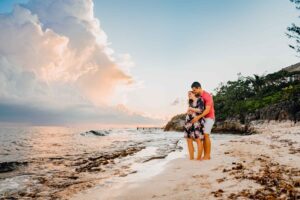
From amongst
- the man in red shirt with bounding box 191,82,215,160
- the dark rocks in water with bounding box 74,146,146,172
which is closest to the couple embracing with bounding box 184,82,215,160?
the man in red shirt with bounding box 191,82,215,160

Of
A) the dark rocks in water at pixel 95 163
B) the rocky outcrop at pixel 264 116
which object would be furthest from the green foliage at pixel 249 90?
the dark rocks in water at pixel 95 163

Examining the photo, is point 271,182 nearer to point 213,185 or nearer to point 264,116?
point 213,185

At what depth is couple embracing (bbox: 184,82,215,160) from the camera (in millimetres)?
7871

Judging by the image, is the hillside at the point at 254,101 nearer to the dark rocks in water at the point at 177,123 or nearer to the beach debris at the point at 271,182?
the dark rocks in water at the point at 177,123

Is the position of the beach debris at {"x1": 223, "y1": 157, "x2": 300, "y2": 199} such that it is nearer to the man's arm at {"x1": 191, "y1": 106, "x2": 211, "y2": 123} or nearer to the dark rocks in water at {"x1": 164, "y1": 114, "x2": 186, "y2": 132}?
the man's arm at {"x1": 191, "y1": 106, "x2": 211, "y2": 123}

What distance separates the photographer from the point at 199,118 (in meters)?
7.82

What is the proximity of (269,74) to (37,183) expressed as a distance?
74687 mm

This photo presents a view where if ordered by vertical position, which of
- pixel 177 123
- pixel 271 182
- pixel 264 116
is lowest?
pixel 271 182

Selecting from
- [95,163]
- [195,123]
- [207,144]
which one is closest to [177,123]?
[95,163]

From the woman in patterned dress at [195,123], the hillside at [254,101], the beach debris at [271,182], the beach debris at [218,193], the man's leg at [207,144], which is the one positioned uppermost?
the hillside at [254,101]

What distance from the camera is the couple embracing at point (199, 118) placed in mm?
7871

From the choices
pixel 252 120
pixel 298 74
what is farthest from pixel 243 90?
pixel 252 120

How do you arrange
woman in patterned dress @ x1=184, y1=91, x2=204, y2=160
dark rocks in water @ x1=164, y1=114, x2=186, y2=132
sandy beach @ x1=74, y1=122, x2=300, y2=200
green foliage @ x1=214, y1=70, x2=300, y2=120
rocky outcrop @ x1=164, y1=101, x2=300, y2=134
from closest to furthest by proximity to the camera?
sandy beach @ x1=74, y1=122, x2=300, y2=200, woman in patterned dress @ x1=184, y1=91, x2=204, y2=160, rocky outcrop @ x1=164, y1=101, x2=300, y2=134, green foliage @ x1=214, y1=70, x2=300, y2=120, dark rocks in water @ x1=164, y1=114, x2=186, y2=132

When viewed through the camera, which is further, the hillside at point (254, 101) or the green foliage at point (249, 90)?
the green foliage at point (249, 90)
